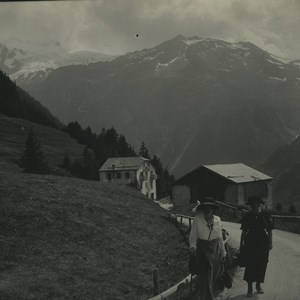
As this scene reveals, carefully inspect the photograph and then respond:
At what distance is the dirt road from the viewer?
1201cm

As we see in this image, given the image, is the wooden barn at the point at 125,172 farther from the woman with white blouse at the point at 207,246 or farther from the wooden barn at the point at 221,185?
the woman with white blouse at the point at 207,246

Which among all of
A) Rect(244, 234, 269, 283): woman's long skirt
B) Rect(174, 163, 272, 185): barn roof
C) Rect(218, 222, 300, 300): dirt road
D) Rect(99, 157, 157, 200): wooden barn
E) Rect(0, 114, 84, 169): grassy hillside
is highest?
Rect(0, 114, 84, 169): grassy hillside

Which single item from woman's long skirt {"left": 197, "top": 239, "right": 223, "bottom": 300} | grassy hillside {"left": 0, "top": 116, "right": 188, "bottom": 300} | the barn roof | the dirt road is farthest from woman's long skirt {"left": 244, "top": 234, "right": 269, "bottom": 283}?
the barn roof

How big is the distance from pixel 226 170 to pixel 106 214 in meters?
38.8

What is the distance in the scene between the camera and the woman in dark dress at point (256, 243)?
1202cm

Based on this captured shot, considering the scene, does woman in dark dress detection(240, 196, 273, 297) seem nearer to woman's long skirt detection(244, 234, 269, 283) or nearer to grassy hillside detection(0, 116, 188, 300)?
woman's long skirt detection(244, 234, 269, 283)

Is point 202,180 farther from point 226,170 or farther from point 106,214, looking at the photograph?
point 106,214

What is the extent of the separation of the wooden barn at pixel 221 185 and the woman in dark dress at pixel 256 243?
46131 millimetres

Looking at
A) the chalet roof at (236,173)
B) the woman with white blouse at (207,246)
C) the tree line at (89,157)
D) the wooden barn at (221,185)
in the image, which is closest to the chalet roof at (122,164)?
the tree line at (89,157)

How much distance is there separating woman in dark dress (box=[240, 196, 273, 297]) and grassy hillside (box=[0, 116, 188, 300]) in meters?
4.09

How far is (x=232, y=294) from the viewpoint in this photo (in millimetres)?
12250

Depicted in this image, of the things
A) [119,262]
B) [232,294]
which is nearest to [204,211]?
[232,294]

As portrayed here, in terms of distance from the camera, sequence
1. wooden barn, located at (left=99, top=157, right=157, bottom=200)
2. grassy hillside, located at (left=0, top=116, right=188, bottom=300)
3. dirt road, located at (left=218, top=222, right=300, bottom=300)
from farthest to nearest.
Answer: wooden barn, located at (left=99, top=157, right=157, bottom=200) → grassy hillside, located at (left=0, top=116, right=188, bottom=300) → dirt road, located at (left=218, top=222, right=300, bottom=300)

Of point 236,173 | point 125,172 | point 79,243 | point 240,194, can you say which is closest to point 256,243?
point 79,243
